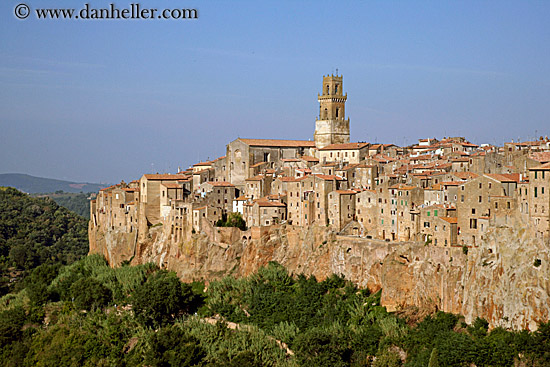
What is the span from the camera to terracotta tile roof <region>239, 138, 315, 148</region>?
272 feet

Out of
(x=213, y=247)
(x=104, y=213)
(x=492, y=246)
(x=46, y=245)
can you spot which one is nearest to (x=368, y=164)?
(x=213, y=247)

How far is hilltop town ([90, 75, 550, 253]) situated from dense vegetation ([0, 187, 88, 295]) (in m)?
23.0

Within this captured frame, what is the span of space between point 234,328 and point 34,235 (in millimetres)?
68609

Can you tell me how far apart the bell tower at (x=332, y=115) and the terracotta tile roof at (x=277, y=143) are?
2.02m

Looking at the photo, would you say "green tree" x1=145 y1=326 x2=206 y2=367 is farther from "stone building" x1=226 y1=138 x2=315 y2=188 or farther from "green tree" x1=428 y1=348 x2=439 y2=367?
"stone building" x1=226 y1=138 x2=315 y2=188

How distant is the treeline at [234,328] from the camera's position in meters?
50.7

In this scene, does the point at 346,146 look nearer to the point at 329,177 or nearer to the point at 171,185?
the point at 329,177

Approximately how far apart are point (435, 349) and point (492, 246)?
8.01 meters

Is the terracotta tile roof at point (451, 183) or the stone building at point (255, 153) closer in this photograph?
the terracotta tile roof at point (451, 183)

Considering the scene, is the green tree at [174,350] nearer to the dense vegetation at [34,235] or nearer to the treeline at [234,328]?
the treeline at [234,328]

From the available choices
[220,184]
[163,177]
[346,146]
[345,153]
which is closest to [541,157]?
[345,153]

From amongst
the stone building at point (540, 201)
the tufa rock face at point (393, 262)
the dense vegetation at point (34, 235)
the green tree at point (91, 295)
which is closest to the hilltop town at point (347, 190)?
the stone building at point (540, 201)

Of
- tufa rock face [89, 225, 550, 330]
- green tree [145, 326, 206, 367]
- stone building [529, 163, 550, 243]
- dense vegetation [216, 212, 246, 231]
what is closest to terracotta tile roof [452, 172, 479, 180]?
tufa rock face [89, 225, 550, 330]

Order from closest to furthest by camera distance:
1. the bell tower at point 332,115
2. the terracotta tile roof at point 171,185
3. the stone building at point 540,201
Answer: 1. the stone building at point 540,201
2. the terracotta tile roof at point 171,185
3. the bell tower at point 332,115
